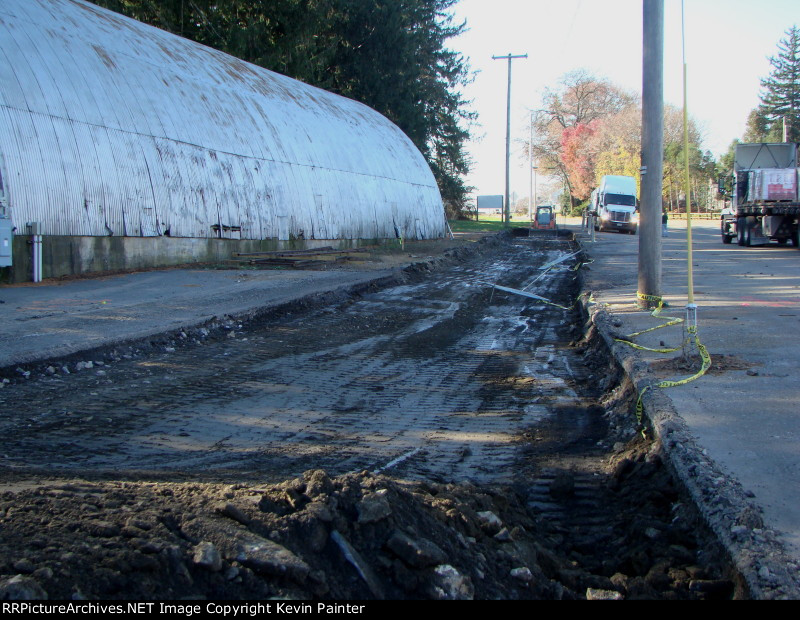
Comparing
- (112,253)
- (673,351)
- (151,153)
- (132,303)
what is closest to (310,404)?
(673,351)

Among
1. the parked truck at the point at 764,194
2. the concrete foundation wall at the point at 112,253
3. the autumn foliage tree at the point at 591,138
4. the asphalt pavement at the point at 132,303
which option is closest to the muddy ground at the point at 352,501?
the asphalt pavement at the point at 132,303

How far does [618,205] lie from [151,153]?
39662 mm

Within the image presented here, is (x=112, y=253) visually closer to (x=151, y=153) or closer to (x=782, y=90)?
(x=151, y=153)

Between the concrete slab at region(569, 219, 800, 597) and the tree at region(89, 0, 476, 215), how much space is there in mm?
29790

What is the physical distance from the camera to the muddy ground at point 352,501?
9.38 feet

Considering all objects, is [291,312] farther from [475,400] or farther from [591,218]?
[591,218]

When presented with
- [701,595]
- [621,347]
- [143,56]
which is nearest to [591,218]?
[143,56]

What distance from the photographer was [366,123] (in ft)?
109

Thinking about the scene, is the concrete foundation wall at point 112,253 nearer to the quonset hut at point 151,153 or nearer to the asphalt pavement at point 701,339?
the quonset hut at point 151,153

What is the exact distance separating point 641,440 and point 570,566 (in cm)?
205

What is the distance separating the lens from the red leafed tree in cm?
7825

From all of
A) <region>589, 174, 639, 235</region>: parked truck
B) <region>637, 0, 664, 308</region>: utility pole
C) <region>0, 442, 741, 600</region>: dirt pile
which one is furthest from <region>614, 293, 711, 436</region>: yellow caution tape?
<region>589, 174, 639, 235</region>: parked truck

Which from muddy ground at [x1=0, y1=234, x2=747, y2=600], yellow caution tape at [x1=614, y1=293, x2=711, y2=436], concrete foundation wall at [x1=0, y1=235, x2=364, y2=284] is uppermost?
concrete foundation wall at [x1=0, y1=235, x2=364, y2=284]

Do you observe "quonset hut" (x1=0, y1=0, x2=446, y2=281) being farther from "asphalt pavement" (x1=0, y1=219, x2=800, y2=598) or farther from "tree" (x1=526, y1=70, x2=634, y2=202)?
"tree" (x1=526, y1=70, x2=634, y2=202)
